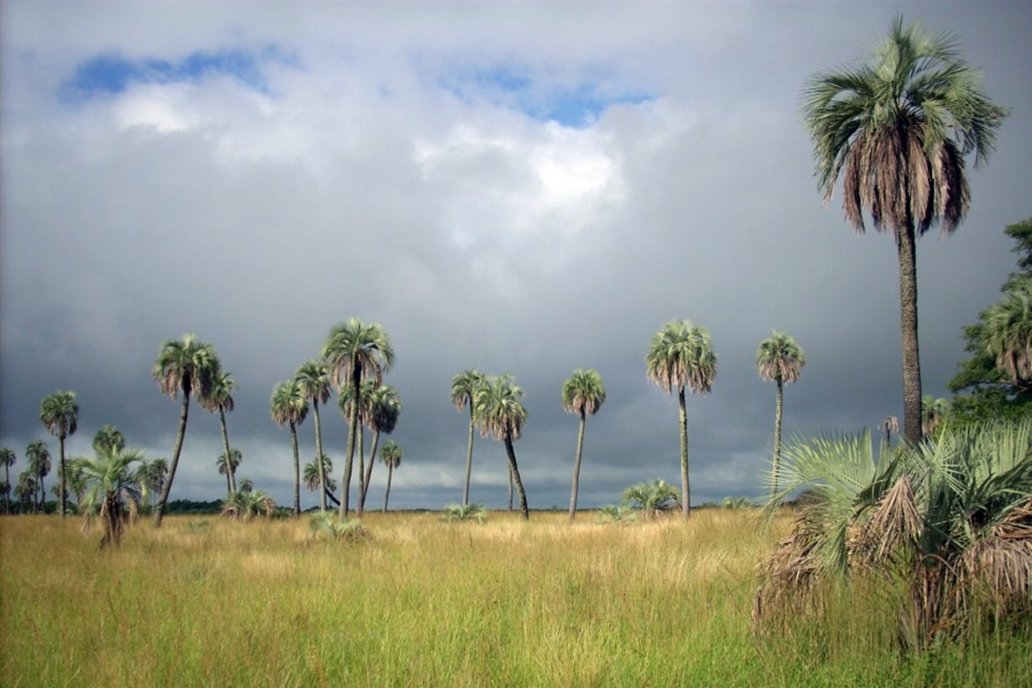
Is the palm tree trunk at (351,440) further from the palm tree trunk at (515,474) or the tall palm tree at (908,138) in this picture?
the tall palm tree at (908,138)

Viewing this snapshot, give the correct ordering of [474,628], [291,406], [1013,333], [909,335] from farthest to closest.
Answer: [291,406] < [1013,333] < [909,335] < [474,628]

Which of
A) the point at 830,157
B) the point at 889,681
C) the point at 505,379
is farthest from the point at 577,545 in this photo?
the point at 505,379

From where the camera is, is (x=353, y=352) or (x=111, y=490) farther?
(x=353, y=352)

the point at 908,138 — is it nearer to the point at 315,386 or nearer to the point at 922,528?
the point at 922,528

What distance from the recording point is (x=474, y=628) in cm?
910

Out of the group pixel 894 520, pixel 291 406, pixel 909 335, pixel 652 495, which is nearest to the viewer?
pixel 894 520

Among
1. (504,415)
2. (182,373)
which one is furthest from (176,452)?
(504,415)

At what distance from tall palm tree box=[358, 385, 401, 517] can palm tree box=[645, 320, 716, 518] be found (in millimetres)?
26540

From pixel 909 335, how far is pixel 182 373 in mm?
39402

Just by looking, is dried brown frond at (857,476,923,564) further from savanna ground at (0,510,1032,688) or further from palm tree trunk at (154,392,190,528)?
palm tree trunk at (154,392,190,528)

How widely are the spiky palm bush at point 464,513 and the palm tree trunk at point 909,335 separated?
86.2ft

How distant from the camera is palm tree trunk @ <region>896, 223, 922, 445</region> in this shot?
59.3 feet

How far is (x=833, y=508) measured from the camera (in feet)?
25.5

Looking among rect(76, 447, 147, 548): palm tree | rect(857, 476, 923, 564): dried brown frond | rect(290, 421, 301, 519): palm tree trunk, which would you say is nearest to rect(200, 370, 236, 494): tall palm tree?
rect(290, 421, 301, 519): palm tree trunk
